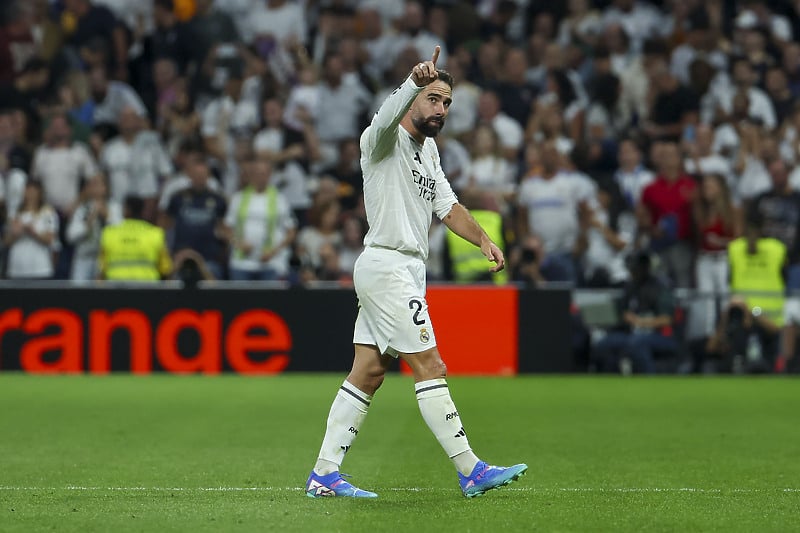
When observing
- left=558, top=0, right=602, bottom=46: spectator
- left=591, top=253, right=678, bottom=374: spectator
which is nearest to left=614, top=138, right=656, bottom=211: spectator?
left=591, top=253, right=678, bottom=374: spectator

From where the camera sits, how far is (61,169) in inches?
742

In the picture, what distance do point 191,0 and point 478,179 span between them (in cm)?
600

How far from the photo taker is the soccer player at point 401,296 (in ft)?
25.1

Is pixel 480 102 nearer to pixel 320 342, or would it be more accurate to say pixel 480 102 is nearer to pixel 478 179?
pixel 478 179

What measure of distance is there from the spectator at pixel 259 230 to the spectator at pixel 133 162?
172 cm

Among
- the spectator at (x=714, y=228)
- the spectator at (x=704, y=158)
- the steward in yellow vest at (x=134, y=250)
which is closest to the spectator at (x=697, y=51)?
the spectator at (x=704, y=158)

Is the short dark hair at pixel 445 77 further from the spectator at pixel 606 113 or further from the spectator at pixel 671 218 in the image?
the spectator at pixel 606 113

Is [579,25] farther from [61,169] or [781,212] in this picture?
[61,169]

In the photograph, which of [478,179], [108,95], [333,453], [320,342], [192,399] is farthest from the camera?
[108,95]

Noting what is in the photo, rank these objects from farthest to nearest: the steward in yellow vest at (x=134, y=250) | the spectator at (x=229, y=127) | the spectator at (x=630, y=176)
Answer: the spectator at (x=229, y=127)
the spectator at (x=630, y=176)
the steward in yellow vest at (x=134, y=250)

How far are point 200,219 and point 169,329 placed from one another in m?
1.66

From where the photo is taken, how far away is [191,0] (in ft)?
71.1

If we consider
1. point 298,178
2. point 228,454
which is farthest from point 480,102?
point 228,454

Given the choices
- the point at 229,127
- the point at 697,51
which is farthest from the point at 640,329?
the point at 229,127
